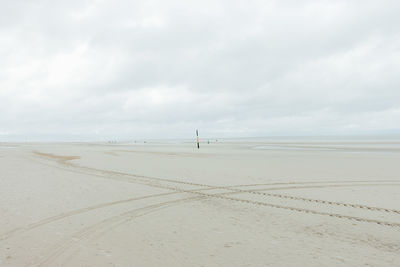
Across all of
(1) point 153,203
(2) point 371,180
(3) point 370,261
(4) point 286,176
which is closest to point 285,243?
Answer: (3) point 370,261

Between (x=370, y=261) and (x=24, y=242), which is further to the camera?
(x=24, y=242)

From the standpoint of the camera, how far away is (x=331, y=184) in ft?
33.8

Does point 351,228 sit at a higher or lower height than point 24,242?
lower

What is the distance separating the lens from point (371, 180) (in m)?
11.1

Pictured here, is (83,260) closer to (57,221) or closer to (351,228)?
(57,221)

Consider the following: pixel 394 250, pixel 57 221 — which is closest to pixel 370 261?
pixel 394 250

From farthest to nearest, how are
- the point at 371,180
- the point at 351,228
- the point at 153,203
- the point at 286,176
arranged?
the point at 286,176 → the point at 371,180 → the point at 153,203 → the point at 351,228

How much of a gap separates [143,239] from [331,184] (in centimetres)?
902

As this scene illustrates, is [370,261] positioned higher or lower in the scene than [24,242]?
lower

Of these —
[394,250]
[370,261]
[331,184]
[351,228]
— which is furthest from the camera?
[331,184]

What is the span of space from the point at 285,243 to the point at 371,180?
9.37 meters

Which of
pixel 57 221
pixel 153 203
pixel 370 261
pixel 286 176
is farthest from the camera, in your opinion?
pixel 286 176

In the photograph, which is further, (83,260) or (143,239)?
(143,239)

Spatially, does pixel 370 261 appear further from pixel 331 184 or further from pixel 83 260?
pixel 331 184
